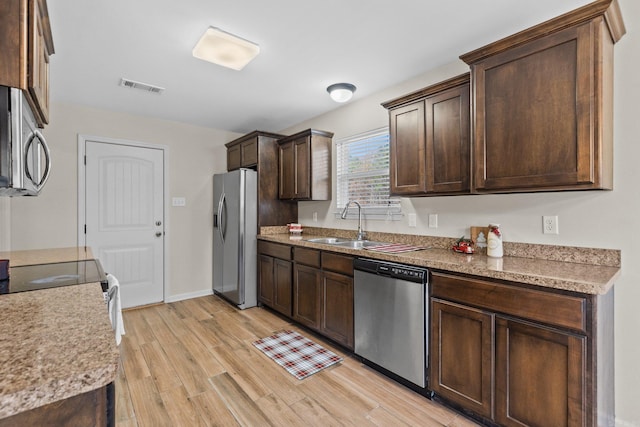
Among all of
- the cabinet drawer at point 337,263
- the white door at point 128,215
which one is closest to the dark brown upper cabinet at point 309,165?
the cabinet drawer at point 337,263

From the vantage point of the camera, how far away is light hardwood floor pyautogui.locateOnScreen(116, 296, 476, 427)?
190 cm

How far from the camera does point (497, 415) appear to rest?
171 cm

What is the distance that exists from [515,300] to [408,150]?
1362 mm

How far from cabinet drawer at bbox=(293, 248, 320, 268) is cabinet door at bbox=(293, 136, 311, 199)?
755 mm

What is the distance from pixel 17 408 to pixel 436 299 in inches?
75.6

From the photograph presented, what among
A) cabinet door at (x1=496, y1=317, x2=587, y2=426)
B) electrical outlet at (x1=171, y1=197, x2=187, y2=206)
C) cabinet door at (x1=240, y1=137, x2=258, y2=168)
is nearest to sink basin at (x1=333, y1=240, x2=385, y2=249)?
cabinet door at (x1=496, y1=317, x2=587, y2=426)

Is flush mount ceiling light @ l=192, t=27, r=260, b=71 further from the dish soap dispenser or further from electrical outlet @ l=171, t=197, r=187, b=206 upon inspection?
electrical outlet @ l=171, t=197, r=187, b=206

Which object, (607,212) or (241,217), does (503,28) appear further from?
(241,217)

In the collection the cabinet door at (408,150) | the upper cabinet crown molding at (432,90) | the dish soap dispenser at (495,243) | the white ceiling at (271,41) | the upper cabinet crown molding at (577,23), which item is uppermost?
the white ceiling at (271,41)

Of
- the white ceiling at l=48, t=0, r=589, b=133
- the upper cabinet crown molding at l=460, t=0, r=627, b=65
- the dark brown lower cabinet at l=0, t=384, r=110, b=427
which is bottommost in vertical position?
the dark brown lower cabinet at l=0, t=384, r=110, b=427

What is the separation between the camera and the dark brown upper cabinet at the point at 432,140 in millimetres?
2209

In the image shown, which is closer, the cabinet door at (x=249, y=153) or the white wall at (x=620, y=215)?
the white wall at (x=620, y=215)

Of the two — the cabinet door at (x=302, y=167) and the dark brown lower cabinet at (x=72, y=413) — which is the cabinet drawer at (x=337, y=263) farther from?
the dark brown lower cabinet at (x=72, y=413)

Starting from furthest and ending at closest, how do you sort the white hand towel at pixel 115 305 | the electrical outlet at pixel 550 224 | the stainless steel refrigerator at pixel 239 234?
the stainless steel refrigerator at pixel 239 234, the electrical outlet at pixel 550 224, the white hand towel at pixel 115 305
